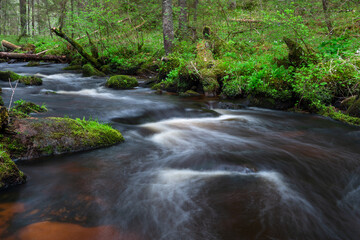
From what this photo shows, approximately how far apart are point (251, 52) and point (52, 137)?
32.7ft

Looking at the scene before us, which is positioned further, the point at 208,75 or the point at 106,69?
the point at 106,69

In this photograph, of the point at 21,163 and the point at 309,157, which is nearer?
the point at 21,163

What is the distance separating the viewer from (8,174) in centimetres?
289

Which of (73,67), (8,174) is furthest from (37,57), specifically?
(8,174)

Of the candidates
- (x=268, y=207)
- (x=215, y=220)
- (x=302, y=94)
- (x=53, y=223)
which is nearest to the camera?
(x=53, y=223)

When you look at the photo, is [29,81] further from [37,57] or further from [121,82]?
[37,57]

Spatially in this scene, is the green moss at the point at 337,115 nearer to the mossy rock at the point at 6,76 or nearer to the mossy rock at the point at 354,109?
the mossy rock at the point at 354,109

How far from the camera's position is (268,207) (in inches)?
111

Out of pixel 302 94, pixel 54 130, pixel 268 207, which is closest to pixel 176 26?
Result: pixel 302 94

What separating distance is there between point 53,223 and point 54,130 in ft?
6.26

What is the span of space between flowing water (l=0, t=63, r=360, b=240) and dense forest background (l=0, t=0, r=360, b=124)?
1466 mm

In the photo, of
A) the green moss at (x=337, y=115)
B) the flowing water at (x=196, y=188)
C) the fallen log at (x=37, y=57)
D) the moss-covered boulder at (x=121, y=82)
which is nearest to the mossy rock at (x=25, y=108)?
the flowing water at (x=196, y=188)

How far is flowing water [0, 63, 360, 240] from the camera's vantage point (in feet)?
7.94

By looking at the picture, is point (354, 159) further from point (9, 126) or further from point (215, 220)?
point (9, 126)
